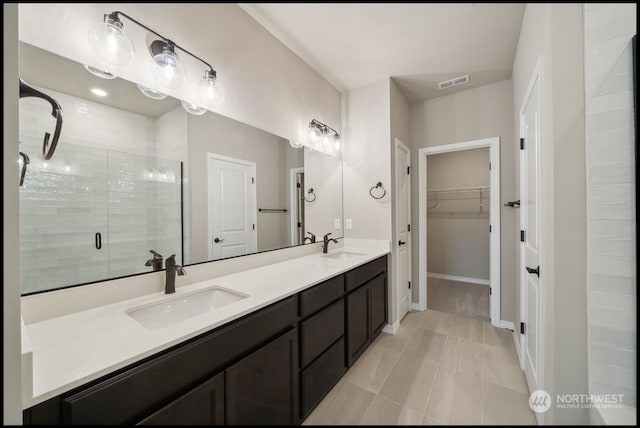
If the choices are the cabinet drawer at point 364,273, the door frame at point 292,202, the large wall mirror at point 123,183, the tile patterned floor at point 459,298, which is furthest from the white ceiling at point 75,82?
the tile patterned floor at point 459,298

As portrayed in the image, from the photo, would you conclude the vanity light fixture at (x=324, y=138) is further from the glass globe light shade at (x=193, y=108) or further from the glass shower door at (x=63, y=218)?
the glass shower door at (x=63, y=218)

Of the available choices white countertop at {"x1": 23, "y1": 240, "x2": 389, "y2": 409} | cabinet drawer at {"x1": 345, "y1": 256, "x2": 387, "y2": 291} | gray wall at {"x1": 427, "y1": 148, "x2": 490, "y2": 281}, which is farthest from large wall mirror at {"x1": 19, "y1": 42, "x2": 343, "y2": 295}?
gray wall at {"x1": 427, "y1": 148, "x2": 490, "y2": 281}

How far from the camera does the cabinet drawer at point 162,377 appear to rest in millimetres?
546

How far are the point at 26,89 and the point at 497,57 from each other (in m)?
1.31

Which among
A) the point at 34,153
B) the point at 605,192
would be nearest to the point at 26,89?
the point at 34,153

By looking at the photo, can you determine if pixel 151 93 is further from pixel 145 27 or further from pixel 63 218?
pixel 63 218

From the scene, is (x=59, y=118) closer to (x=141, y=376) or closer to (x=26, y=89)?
(x=26, y=89)

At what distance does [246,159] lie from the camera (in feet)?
5.06

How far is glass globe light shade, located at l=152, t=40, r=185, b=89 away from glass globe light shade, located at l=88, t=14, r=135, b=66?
108mm

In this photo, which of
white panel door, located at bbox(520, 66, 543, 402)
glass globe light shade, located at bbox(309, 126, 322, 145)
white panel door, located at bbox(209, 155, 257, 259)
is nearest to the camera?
white panel door, located at bbox(520, 66, 543, 402)

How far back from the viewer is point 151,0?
733 mm

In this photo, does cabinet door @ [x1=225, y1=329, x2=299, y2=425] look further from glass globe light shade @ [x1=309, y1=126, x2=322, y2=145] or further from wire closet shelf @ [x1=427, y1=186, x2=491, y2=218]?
wire closet shelf @ [x1=427, y1=186, x2=491, y2=218]

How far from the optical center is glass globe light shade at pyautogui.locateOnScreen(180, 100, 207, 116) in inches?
47.6

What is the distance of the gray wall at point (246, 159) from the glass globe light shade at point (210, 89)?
0.08 meters
